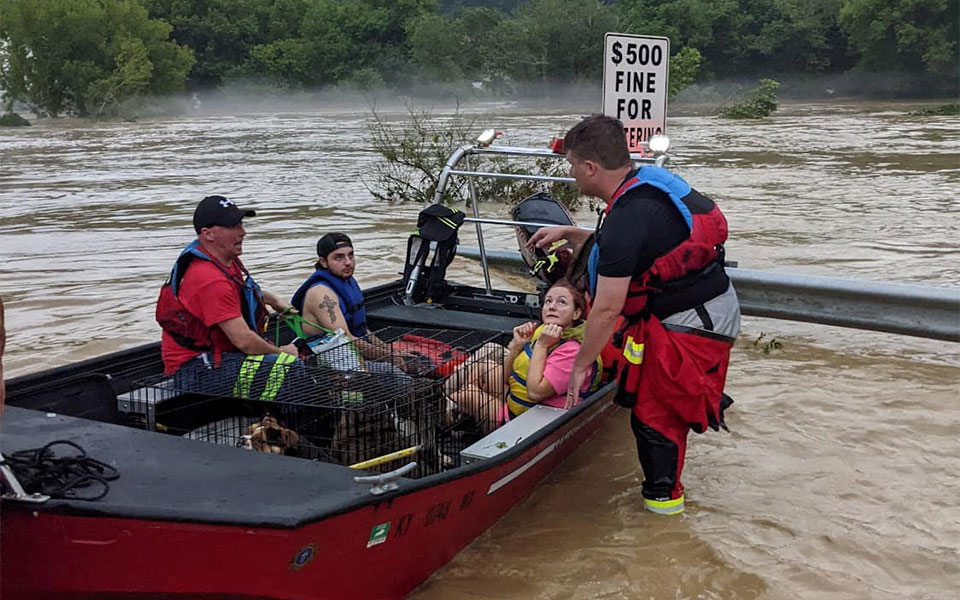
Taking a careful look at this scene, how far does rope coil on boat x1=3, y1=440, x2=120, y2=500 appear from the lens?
3.22 m

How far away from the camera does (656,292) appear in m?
4.43

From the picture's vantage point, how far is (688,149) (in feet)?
86.2

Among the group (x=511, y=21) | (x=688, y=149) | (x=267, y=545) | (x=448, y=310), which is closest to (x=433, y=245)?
(x=448, y=310)

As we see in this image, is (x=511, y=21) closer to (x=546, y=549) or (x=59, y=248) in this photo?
(x=59, y=248)

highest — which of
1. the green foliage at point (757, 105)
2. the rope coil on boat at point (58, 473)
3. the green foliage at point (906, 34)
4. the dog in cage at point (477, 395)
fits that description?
the green foliage at point (906, 34)

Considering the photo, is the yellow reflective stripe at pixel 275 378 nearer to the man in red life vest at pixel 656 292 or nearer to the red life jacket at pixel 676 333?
the man in red life vest at pixel 656 292

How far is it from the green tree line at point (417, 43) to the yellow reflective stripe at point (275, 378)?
49.2 m

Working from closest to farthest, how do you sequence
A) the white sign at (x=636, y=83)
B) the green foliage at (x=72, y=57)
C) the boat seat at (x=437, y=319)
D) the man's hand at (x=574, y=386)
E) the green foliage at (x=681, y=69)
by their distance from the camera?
the man's hand at (x=574, y=386)
the boat seat at (x=437, y=319)
the white sign at (x=636, y=83)
the green foliage at (x=681, y=69)
the green foliage at (x=72, y=57)

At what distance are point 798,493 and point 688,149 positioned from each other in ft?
72.3

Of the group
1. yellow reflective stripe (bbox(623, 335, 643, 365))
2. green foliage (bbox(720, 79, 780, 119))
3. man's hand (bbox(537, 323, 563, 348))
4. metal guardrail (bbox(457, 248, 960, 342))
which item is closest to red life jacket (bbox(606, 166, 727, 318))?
yellow reflective stripe (bbox(623, 335, 643, 365))

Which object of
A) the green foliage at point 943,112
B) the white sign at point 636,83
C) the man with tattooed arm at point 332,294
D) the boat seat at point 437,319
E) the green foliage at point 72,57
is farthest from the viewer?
the green foliage at point 72,57

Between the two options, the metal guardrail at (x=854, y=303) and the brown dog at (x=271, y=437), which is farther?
the metal guardrail at (x=854, y=303)

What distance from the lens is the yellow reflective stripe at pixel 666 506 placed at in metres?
4.83

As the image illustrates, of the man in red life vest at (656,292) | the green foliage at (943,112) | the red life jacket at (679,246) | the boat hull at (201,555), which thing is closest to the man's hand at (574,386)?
the man in red life vest at (656,292)
